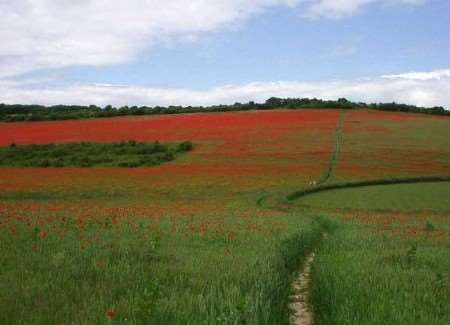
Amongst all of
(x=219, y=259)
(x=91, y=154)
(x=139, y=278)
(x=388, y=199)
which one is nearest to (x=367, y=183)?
(x=388, y=199)

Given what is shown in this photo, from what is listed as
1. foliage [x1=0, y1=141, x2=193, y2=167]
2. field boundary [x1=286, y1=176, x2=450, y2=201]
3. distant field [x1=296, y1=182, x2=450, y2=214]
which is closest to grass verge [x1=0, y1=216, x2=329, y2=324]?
distant field [x1=296, y1=182, x2=450, y2=214]

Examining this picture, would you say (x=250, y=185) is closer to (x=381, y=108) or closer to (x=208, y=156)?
(x=208, y=156)

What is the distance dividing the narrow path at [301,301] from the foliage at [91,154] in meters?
39.9

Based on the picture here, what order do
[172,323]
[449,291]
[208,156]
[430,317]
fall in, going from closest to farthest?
[172,323], [430,317], [449,291], [208,156]

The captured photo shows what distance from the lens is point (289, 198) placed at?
3278 centimetres

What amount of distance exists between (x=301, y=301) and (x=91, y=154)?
158 feet

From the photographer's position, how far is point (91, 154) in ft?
178

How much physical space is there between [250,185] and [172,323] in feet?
106

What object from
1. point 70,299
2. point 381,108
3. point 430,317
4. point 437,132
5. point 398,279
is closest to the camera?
point 70,299

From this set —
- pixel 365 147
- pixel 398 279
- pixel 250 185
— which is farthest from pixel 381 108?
pixel 398 279

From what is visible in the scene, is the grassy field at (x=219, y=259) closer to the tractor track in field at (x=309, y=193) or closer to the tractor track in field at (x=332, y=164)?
the tractor track in field at (x=309, y=193)

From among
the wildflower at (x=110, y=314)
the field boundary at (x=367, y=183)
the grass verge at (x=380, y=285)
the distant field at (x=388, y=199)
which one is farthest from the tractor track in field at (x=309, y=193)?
the wildflower at (x=110, y=314)

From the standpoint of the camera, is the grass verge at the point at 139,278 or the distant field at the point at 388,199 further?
the distant field at the point at 388,199

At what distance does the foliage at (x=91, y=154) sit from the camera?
49.7 m
